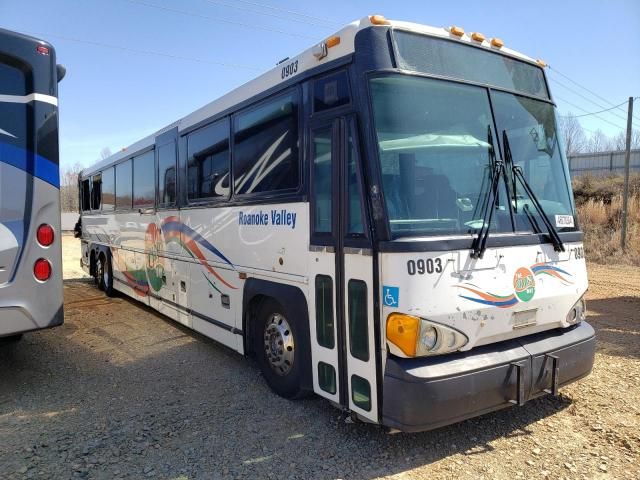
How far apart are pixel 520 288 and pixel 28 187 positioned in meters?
4.25

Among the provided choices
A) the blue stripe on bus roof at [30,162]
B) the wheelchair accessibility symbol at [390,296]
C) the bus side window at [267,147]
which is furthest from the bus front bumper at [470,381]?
the blue stripe on bus roof at [30,162]

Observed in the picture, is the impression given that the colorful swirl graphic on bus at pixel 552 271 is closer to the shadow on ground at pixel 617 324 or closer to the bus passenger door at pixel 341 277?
the bus passenger door at pixel 341 277

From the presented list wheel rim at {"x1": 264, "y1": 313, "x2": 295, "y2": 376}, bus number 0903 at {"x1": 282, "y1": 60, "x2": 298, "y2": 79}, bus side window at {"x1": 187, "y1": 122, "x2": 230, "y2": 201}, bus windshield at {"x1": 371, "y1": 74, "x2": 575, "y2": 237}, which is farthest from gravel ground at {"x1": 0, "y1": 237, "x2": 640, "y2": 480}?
bus number 0903 at {"x1": 282, "y1": 60, "x2": 298, "y2": 79}

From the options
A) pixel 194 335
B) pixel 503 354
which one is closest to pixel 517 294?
pixel 503 354

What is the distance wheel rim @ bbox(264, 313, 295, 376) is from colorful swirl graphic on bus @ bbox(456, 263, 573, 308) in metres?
1.69

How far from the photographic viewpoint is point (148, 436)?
3.79 m

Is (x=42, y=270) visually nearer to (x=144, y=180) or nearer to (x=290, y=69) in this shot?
(x=290, y=69)

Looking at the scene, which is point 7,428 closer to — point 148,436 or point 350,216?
point 148,436

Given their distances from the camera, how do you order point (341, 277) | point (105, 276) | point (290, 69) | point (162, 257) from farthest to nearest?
1. point (105, 276)
2. point (162, 257)
3. point (290, 69)
4. point (341, 277)

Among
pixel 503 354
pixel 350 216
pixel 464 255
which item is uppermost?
pixel 350 216

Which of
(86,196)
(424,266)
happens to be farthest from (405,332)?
(86,196)

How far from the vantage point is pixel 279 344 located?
4.43 meters

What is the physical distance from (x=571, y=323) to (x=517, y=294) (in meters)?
0.79

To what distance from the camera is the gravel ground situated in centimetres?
330
